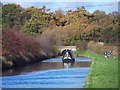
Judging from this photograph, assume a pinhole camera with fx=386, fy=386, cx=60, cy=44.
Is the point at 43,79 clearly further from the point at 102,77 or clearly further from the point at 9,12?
the point at 9,12

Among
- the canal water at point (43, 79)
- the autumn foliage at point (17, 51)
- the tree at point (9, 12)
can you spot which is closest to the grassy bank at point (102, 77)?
the canal water at point (43, 79)

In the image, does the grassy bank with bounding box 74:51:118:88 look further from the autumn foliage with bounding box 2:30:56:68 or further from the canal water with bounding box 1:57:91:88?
the autumn foliage with bounding box 2:30:56:68

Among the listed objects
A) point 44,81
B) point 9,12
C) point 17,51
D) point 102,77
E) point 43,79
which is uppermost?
point 102,77

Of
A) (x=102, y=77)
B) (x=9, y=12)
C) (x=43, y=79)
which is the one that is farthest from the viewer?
(x=9, y=12)

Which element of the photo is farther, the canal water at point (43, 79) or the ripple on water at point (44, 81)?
the canal water at point (43, 79)

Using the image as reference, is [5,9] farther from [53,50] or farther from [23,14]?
[53,50]

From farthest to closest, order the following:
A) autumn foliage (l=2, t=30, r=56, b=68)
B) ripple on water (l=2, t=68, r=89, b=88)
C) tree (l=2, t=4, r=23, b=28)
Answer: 1. tree (l=2, t=4, r=23, b=28)
2. autumn foliage (l=2, t=30, r=56, b=68)
3. ripple on water (l=2, t=68, r=89, b=88)

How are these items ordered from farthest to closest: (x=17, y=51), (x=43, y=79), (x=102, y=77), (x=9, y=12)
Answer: (x=9, y=12)
(x=17, y=51)
(x=43, y=79)
(x=102, y=77)

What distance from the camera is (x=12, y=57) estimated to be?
1646 inches

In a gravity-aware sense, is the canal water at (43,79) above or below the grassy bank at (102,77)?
below

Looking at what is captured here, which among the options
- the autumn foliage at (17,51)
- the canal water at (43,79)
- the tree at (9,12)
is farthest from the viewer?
the tree at (9,12)

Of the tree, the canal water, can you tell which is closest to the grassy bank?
the canal water

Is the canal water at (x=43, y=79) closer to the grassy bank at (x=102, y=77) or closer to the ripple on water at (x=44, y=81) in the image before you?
the ripple on water at (x=44, y=81)

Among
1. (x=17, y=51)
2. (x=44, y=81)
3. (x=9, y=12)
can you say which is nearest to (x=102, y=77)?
(x=44, y=81)
